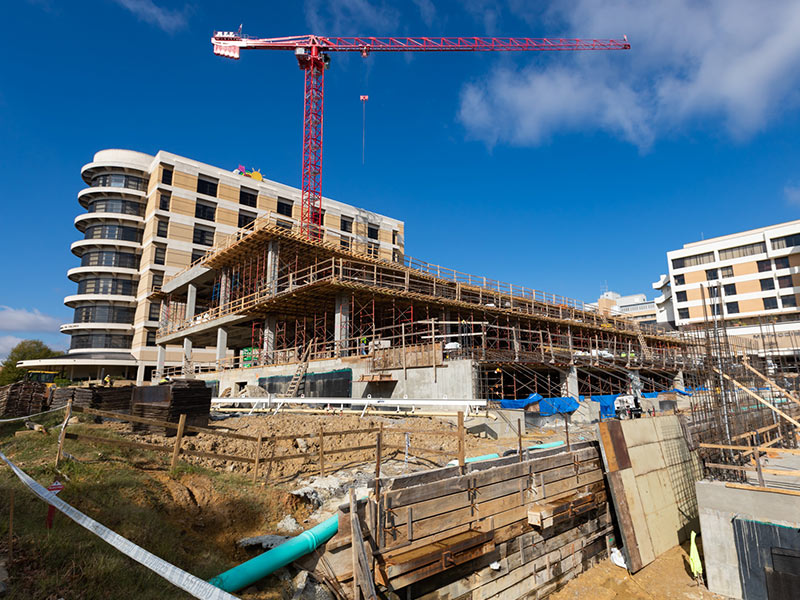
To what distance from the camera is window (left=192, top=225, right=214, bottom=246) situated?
56.7 m

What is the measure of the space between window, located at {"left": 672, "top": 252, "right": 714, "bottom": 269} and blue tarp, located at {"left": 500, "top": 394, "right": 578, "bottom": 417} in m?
65.2

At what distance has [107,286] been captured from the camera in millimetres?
56062

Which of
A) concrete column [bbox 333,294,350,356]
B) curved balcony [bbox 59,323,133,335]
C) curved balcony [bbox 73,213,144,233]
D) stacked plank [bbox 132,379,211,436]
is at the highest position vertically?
curved balcony [bbox 73,213,144,233]

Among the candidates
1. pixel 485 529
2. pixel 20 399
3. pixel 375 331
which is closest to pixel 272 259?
pixel 375 331

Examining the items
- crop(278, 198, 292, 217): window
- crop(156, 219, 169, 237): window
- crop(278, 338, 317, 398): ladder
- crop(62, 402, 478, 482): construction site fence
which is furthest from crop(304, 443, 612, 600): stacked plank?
crop(278, 198, 292, 217): window

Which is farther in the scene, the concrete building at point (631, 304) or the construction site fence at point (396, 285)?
the concrete building at point (631, 304)

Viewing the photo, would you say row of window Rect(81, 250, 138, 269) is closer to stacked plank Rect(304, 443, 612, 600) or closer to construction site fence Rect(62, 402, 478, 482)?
construction site fence Rect(62, 402, 478, 482)

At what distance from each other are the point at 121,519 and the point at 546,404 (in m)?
18.0

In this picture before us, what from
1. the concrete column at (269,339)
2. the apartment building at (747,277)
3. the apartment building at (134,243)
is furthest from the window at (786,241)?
the concrete column at (269,339)

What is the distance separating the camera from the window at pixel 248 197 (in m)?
60.5

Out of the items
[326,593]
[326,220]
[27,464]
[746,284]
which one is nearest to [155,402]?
[27,464]

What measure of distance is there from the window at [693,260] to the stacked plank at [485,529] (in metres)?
75.1

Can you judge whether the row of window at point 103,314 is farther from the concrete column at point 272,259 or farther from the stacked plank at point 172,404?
the stacked plank at point 172,404

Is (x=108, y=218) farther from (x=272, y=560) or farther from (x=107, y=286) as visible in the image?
(x=272, y=560)
